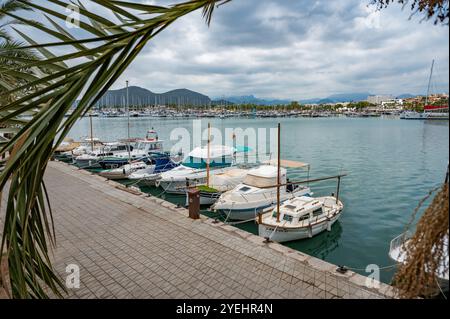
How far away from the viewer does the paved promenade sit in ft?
18.1

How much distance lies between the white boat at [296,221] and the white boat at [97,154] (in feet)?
64.8

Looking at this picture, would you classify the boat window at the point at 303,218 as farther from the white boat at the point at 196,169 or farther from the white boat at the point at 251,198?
the white boat at the point at 196,169

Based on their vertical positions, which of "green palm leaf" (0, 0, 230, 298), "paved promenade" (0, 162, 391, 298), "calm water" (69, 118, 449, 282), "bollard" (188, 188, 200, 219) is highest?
"green palm leaf" (0, 0, 230, 298)

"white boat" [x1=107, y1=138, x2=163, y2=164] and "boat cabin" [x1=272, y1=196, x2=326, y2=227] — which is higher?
"white boat" [x1=107, y1=138, x2=163, y2=164]

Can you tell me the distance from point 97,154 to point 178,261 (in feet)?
77.6

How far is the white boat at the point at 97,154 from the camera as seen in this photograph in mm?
27028

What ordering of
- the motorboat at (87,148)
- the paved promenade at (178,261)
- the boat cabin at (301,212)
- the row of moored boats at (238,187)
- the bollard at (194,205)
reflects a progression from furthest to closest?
the motorboat at (87,148)
the row of moored boats at (238,187)
the boat cabin at (301,212)
the bollard at (194,205)
the paved promenade at (178,261)

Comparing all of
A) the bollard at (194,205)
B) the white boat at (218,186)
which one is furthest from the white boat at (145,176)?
the bollard at (194,205)

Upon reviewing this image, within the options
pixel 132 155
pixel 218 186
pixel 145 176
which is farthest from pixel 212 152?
pixel 132 155

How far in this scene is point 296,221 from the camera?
10945 millimetres

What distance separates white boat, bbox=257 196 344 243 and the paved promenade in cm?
259

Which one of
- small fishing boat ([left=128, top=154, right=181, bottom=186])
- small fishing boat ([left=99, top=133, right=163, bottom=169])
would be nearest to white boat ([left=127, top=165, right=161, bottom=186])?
small fishing boat ([left=128, top=154, right=181, bottom=186])

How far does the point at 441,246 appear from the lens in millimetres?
1587

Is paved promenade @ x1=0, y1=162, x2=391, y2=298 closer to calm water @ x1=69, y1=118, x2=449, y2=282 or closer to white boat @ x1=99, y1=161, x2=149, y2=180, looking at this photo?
calm water @ x1=69, y1=118, x2=449, y2=282
